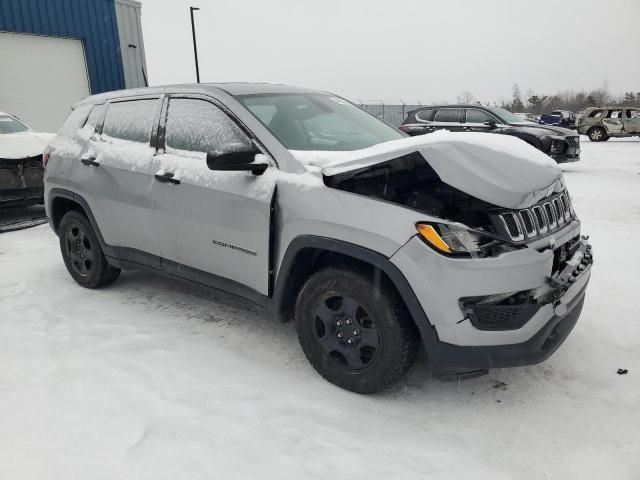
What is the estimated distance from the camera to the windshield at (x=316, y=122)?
2.96 m

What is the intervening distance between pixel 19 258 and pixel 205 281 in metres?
3.22

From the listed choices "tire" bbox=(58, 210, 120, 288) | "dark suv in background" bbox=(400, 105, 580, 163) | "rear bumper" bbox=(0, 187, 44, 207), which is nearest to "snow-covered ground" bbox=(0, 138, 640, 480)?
"tire" bbox=(58, 210, 120, 288)

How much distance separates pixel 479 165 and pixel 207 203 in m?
1.64

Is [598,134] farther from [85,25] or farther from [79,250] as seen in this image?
[79,250]

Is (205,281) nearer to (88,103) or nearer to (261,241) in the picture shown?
(261,241)

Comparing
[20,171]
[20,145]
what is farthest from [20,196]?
[20,145]

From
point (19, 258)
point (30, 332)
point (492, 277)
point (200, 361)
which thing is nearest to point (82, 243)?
point (30, 332)

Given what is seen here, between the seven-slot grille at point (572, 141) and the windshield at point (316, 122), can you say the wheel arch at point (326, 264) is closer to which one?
the windshield at point (316, 122)

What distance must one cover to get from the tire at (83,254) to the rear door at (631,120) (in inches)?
885

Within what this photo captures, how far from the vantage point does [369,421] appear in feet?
7.91

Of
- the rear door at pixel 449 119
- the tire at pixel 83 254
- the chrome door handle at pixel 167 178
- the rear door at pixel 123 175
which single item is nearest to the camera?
the chrome door handle at pixel 167 178

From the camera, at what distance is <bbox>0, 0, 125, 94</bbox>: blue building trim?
12.0 m

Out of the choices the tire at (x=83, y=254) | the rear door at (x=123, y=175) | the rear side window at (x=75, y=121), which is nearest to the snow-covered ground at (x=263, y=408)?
the tire at (x=83, y=254)

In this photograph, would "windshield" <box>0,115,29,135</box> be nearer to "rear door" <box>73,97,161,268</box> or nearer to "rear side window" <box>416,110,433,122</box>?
"rear door" <box>73,97,161,268</box>
